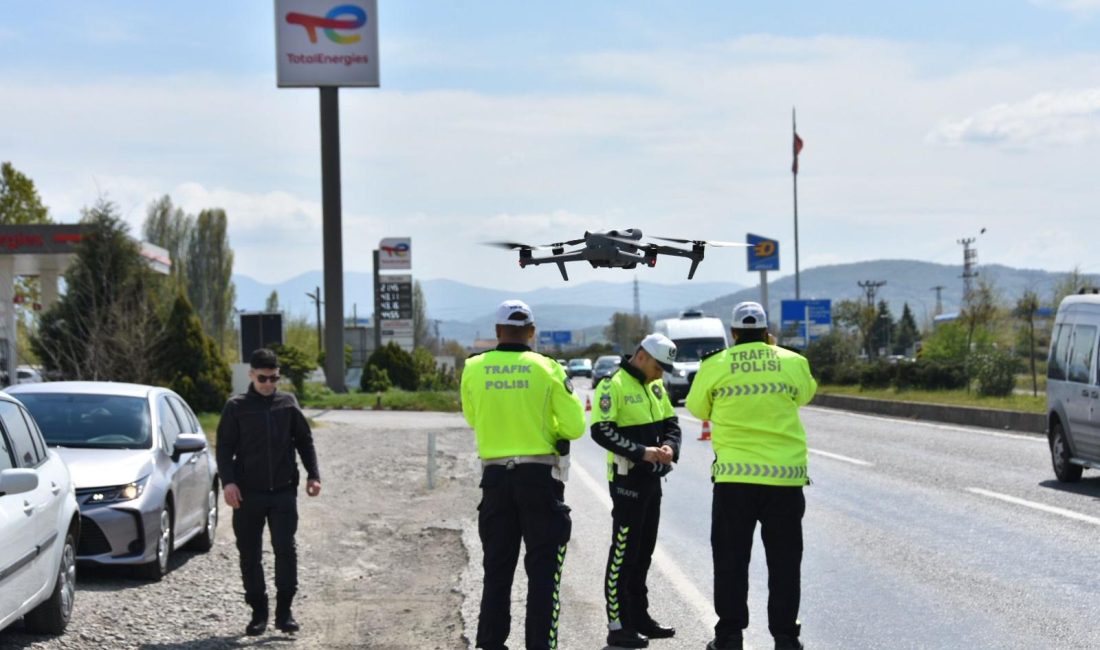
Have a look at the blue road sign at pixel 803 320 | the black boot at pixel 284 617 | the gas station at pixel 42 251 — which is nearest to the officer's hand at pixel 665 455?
the black boot at pixel 284 617

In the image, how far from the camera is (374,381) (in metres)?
57.2

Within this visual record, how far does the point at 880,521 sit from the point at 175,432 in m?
6.61

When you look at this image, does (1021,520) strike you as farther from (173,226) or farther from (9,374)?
(173,226)

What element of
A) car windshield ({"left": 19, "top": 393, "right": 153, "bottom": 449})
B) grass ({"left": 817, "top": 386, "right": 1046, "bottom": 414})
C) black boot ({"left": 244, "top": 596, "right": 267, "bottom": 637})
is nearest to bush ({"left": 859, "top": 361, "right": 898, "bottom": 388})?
grass ({"left": 817, "top": 386, "right": 1046, "bottom": 414})

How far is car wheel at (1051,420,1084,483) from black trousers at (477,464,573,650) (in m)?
11.0

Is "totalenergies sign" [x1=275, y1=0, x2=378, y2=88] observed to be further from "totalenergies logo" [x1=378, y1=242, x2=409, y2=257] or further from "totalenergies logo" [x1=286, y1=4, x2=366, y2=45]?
"totalenergies logo" [x1=378, y1=242, x2=409, y2=257]

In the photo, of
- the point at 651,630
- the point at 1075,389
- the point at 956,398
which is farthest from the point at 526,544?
the point at 956,398

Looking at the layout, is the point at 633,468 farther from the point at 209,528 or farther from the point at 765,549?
the point at 209,528

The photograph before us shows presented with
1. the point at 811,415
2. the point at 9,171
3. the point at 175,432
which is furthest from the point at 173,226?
the point at 175,432

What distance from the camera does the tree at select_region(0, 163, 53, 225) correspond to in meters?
55.4

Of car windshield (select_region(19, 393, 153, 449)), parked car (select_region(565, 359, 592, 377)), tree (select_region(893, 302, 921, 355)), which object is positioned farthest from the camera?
tree (select_region(893, 302, 921, 355))

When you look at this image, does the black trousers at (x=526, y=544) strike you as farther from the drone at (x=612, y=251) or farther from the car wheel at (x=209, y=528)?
the car wheel at (x=209, y=528)

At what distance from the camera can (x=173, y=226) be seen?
307ft

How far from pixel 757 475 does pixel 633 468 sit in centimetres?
100
